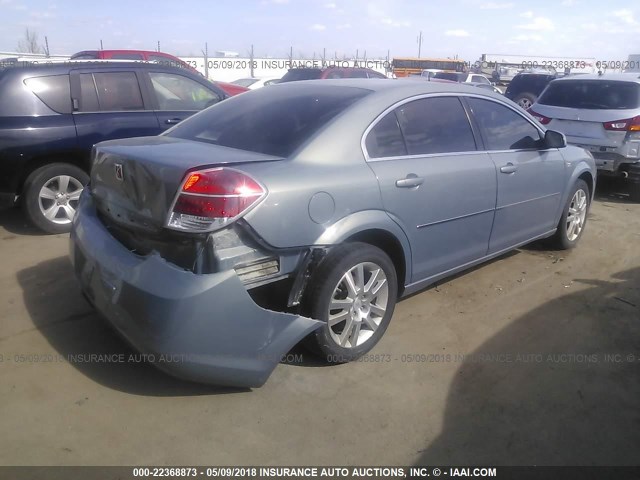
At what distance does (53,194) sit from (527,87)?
52.2 ft

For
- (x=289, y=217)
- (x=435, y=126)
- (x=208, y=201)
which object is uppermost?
(x=435, y=126)

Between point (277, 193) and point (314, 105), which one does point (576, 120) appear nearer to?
point (314, 105)

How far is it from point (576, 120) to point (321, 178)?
231 inches

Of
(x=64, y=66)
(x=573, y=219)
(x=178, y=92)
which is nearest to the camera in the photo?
(x=573, y=219)

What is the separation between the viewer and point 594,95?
7.49 meters

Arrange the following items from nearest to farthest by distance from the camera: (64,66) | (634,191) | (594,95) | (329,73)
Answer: (64,66) < (594,95) < (634,191) < (329,73)

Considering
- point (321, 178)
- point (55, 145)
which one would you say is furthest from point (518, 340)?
point (55, 145)

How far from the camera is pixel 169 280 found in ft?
8.17

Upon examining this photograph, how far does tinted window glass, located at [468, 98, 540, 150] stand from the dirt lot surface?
3.95 feet

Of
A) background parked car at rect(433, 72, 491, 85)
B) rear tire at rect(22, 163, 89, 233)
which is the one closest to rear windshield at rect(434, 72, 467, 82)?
background parked car at rect(433, 72, 491, 85)

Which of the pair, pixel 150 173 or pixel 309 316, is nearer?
pixel 150 173

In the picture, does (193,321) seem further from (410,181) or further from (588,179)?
(588,179)

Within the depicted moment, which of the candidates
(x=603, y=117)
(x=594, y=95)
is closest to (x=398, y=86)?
(x=603, y=117)

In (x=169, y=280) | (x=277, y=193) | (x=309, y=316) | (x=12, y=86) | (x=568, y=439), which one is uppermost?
(x=12, y=86)
